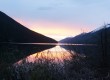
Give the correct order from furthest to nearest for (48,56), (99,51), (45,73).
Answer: (99,51) → (48,56) → (45,73)

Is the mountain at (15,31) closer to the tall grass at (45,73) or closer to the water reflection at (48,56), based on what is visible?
the water reflection at (48,56)

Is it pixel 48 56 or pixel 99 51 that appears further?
pixel 99 51

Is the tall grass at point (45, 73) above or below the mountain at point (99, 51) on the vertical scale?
below

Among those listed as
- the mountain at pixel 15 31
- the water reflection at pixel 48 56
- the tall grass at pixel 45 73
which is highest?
the mountain at pixel 15 31

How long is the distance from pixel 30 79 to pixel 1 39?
2716 inches

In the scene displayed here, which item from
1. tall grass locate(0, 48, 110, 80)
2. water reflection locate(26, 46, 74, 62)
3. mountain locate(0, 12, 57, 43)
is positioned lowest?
tall grass locate(0, 48, 110, 80)

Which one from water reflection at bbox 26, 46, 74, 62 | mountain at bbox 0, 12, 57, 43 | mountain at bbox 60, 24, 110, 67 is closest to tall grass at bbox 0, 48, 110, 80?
water reflection at bbox 26, 46, 74, 62

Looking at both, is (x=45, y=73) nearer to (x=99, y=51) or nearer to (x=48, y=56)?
(x=48, y=56)

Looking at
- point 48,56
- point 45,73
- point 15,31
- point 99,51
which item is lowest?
point 45,73

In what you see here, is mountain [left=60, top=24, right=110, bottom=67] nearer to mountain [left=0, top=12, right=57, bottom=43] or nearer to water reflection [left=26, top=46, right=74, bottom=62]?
water reflection [left=26, top=46, right=74, bottom=62]

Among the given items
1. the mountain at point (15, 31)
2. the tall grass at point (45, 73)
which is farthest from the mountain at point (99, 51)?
the mountain at point (15, 31)

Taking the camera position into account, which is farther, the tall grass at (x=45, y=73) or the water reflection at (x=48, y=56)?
the water reflection at (x=48, y=56)

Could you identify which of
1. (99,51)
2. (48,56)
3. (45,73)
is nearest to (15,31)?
(99,51)

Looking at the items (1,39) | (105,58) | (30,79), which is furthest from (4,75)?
(1,39)
